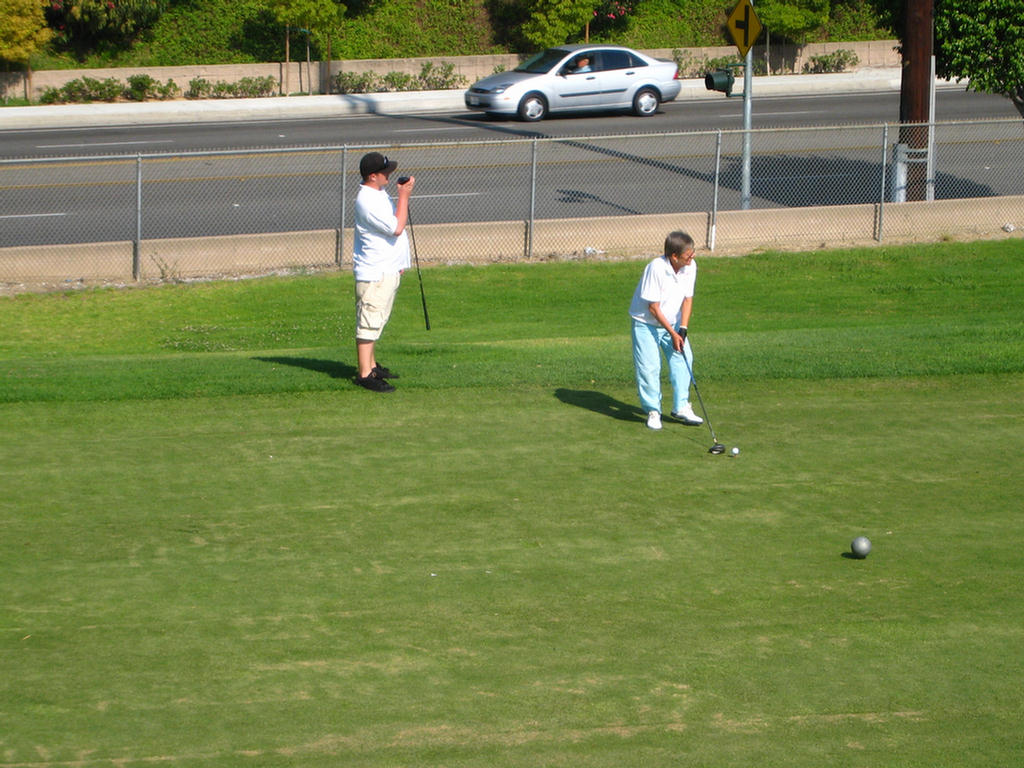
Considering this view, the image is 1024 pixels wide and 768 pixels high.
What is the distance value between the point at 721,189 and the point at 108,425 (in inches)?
636

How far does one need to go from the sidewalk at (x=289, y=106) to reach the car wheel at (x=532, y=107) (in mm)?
4487

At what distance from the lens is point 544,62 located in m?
32.5

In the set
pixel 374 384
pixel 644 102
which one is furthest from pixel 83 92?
pixel 374 384

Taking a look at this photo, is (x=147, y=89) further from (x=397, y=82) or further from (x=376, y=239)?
(x=376, y=239)

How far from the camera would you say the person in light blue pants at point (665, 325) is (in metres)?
8.97

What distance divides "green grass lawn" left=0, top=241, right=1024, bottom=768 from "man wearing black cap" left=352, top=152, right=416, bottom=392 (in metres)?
0.47

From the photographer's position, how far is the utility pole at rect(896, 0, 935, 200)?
1994 centimetres

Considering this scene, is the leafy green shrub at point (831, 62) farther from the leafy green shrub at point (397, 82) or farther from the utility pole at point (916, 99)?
the utility pole at point (916, 99)

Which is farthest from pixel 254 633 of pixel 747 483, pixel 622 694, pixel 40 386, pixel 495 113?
pixel 495 113

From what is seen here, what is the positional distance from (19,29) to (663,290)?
102ft

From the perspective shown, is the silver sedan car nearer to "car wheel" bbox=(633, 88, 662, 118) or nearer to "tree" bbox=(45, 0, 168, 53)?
"car wheel" bbox=(633, 88, 662, 118)

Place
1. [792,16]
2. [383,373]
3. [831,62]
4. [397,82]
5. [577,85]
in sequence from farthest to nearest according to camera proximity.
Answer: [831,62] → [792,16] → [397,82] → [577,85] → [383,373]

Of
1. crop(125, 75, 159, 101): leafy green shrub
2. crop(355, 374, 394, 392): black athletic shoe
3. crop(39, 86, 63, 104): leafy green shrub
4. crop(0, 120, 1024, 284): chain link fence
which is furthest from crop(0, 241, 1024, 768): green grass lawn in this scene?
crop(125, 75, 159, 101): leafy green shrub

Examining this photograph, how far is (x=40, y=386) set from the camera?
1020 cm
